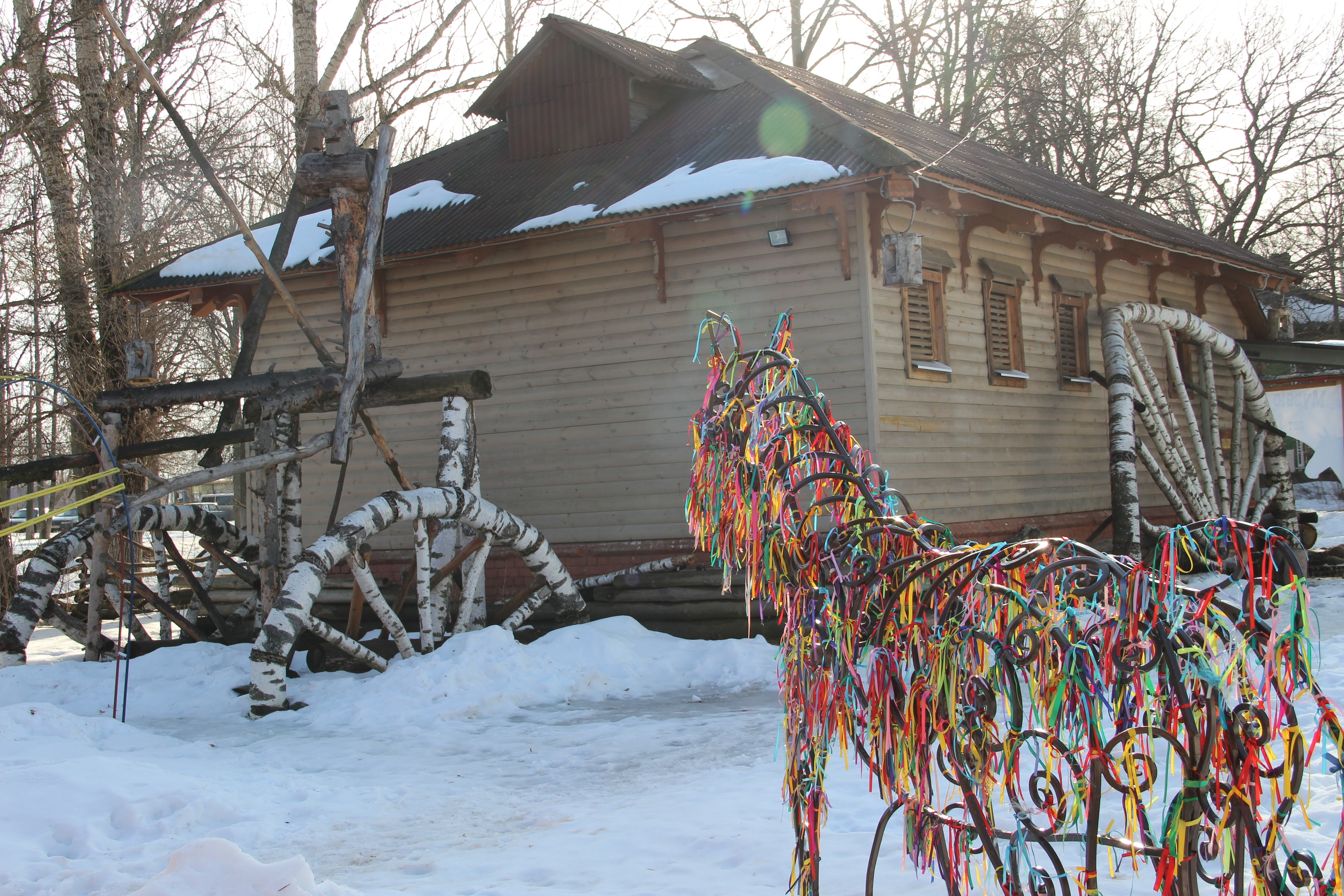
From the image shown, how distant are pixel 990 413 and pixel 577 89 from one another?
22.2 ft

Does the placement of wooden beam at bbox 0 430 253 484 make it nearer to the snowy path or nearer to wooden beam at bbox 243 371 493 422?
wooden beam at bbox 243 371 493 422

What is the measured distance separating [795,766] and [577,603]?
702 cm

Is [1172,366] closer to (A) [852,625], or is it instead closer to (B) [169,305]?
(A) [852,625]

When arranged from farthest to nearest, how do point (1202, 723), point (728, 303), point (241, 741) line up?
1. point (728, 303)
2. point (241, 741)
3. point (1202, 723)

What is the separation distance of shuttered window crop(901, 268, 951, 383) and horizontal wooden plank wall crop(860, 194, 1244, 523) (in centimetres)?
14

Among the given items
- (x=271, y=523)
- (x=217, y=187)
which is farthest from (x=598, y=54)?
(x=271, y=523)

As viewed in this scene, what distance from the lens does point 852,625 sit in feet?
10.7

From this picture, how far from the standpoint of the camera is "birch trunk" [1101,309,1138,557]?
12.3 meters

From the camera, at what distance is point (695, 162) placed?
38.7 ft

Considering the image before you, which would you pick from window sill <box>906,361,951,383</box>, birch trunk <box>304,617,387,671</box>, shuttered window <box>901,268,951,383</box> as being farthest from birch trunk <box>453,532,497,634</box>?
shuttered window <box>901,268,951,383</box>

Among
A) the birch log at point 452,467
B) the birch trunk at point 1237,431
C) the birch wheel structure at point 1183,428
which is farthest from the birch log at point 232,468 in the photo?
the birch trunk at point 1237,431

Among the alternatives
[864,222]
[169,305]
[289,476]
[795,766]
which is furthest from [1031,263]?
[169,305]

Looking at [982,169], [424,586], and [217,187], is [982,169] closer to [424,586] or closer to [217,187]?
[424,586]

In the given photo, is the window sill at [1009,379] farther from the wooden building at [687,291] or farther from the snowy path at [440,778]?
the snowy path at [440,778]
